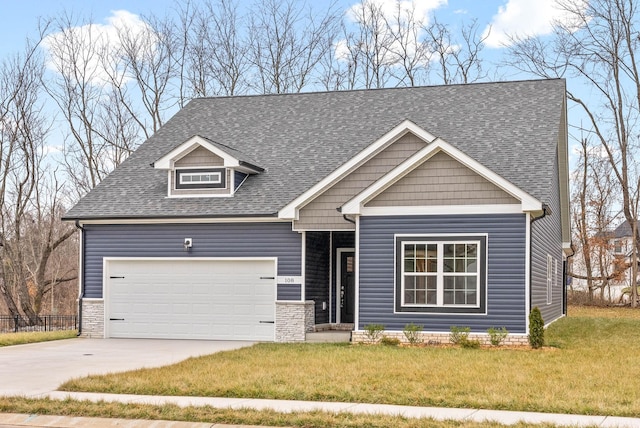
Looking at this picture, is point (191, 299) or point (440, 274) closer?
point (440, 274)

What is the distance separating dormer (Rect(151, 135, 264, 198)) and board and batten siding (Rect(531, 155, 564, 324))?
766cm

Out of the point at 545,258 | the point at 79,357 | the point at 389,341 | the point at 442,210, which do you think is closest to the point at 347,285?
the point at 389,341

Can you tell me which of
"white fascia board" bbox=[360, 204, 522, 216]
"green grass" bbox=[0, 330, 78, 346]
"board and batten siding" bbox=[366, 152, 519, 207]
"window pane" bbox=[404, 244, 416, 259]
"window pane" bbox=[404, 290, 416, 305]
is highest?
"board and batten siding" bbox=[366, 152, 519, 207]

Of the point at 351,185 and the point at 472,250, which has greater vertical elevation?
the point at 351,185

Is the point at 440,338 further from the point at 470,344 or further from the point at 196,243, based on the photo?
the point at 196,243

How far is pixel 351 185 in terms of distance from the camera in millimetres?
21125

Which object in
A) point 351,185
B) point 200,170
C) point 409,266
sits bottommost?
point 409,266

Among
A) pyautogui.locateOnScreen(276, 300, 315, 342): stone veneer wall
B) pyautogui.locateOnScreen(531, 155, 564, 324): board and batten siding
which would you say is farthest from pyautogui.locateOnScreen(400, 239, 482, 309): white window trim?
pyautogui.locateOnScreen(276, 300, 315, 342): stone veneer wall

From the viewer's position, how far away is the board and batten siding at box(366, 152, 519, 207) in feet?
62.9

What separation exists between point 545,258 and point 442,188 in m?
6.54

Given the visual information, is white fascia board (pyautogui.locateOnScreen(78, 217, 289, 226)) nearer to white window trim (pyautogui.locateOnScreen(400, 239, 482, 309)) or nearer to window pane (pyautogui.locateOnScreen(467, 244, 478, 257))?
white window trim (pyautogui.locateOnScreen(400, 239, 482, 309))

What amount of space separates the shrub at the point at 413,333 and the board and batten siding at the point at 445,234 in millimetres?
209

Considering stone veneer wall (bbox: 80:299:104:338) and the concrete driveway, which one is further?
stone veneer wall (bbox: 80:299:104:338)

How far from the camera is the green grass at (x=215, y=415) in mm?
9992
